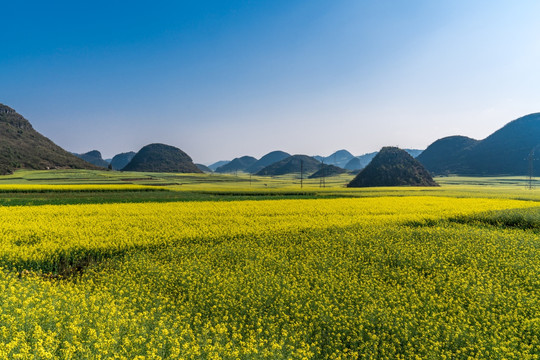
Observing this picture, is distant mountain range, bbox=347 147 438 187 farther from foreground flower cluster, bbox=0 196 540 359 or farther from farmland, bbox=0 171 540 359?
foreground flower cluster, bbox=0 196 540 359

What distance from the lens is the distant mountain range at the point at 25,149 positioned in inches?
4938

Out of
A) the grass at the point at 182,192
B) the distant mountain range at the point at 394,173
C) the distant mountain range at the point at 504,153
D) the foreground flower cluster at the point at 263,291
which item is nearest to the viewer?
the foreground flower cluster at the point at 263,291

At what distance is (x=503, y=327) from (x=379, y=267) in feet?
14.8

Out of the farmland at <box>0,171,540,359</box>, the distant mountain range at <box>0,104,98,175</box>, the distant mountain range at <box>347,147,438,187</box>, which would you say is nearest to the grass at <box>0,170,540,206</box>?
the farmland at <box>0,171,540,359</box>

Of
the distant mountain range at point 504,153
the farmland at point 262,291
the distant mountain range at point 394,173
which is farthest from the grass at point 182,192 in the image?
the distant mountain range at point 504,153

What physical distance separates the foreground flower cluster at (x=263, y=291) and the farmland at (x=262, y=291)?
0.06 metres

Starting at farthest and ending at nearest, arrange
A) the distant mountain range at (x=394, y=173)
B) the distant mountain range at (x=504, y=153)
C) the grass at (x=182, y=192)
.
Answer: the distant mountain range at (x=504, y=153) → the distant mountain range at (x=394, y=173) → the grass at (x=182, y=192)

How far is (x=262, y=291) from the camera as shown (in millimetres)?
9023

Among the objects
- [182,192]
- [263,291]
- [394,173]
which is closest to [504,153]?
[394,173]

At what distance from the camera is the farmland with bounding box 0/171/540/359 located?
613 cm

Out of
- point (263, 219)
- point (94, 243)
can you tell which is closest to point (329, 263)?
point (263, 219)

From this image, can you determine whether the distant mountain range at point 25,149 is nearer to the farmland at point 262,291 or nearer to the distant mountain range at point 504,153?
the farmland at point 262,291

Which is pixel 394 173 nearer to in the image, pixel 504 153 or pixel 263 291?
pixel 263 291

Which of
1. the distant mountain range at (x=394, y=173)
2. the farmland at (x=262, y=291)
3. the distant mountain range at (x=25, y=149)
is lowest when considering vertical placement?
the farmland at (x=262, y=291)
